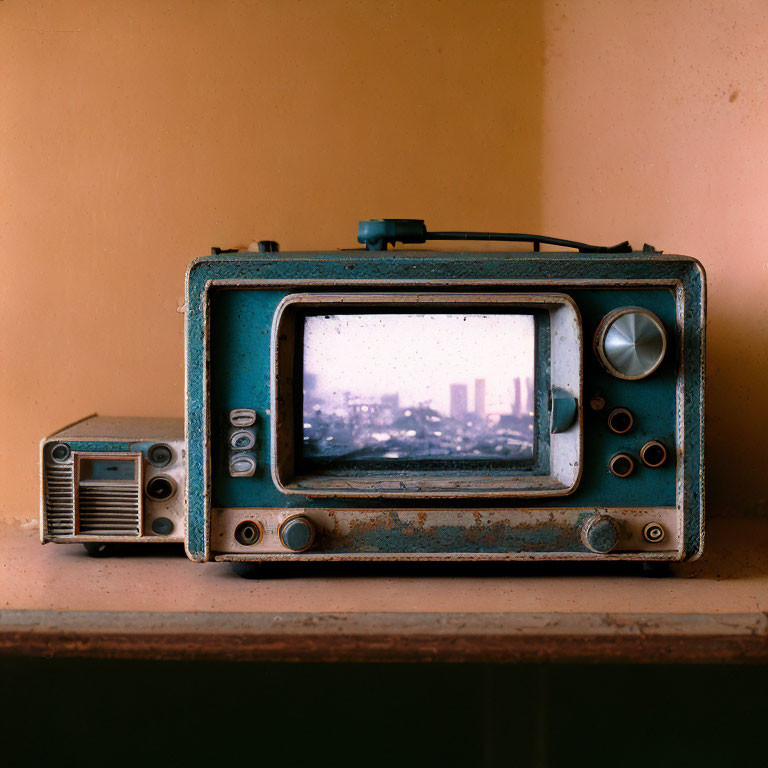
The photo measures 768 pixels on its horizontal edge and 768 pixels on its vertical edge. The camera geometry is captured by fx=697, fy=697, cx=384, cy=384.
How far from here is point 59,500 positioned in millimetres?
888

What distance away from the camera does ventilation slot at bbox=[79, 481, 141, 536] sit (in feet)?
2.90

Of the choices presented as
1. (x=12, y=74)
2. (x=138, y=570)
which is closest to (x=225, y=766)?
(x=138, y=570)

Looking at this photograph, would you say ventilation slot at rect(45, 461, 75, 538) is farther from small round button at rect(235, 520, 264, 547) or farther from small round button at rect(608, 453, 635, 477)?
small round button at rect(608, 453, 635, 477)

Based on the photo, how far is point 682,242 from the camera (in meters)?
1.17

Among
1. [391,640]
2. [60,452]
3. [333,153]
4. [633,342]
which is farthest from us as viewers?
[333,153]

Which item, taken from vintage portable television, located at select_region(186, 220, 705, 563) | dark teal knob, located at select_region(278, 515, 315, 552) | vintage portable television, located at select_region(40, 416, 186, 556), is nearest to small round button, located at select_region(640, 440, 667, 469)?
vintage portable television, located at select_region(186, 220, 705, 563)

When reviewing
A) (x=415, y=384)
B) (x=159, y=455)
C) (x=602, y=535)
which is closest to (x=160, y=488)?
(x=159, y=455)

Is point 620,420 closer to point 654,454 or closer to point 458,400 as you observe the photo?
point 654,454

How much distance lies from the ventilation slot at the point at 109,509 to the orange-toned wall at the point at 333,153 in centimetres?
31

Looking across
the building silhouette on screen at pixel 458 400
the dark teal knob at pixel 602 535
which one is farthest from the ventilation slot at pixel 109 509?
the dark teal knob at pixel 602 535

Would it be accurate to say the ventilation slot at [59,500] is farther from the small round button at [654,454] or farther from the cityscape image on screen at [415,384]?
the small round button at [654,454]

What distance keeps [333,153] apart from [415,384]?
53 cm

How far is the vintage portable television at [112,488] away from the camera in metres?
0.88

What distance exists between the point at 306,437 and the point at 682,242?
→ 0.74 metres
